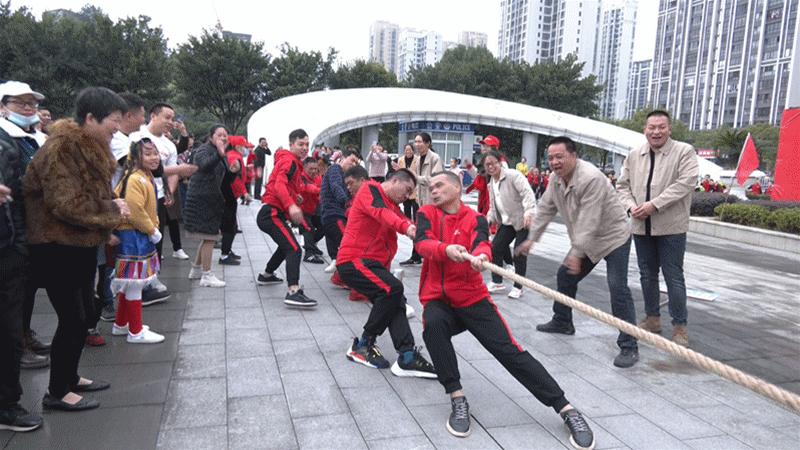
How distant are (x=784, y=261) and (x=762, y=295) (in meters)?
3.63

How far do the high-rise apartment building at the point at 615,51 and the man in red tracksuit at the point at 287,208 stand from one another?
4307 inches

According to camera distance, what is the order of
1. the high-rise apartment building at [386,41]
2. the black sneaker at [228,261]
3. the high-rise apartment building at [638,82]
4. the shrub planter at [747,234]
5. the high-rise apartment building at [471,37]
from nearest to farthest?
1. the black sneaker at [228,261]
2. the shrub planter at [747,234]
3. the high-rise apartment building at [386,41]
4. the high-rise apartment building at [638,82]
5. the high-rise apartment building at [471,37]

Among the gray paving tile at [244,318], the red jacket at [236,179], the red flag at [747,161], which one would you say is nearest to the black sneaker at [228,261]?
the red jacket at [236,179]

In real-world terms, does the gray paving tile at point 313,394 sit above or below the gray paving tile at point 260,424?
below

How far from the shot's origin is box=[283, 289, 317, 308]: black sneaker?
17.3 feet

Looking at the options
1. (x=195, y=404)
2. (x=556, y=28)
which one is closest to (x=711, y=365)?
(x=195, y=404)

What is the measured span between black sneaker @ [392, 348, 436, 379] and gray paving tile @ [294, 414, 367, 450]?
70cm

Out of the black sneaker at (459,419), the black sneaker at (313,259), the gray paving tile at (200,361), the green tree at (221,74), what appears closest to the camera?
the black sneaker at (459,419)

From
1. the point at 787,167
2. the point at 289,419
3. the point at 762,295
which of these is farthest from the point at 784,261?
the point at 289,419

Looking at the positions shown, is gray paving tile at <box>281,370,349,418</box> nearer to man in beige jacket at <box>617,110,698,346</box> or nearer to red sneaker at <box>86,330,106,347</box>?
red sneaker at <box>86,330,106,347</box>

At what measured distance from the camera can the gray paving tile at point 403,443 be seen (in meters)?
2.79

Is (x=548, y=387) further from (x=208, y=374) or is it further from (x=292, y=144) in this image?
(x=292, y=144)

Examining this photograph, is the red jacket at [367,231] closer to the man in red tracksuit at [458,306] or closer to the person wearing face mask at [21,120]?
the man in red tracksuit at [458,306]

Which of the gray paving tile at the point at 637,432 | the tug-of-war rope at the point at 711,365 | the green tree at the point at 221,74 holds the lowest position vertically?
the gray paving tile at the point at 637,432
